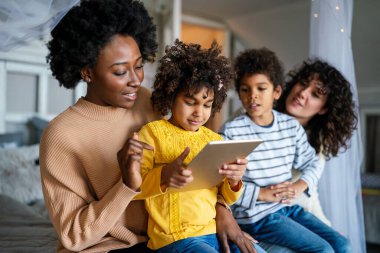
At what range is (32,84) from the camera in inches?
119

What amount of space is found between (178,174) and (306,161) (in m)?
1.01

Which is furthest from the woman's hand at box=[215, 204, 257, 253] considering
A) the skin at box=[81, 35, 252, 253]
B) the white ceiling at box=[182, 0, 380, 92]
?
the white ceiling at box=[182, 0, 380, 92]

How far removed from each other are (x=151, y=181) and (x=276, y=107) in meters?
1.22

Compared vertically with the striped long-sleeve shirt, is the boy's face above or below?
above

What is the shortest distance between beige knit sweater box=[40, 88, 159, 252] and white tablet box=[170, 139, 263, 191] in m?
0.19

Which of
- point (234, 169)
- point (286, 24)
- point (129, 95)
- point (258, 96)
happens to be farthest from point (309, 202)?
point (286, 24)

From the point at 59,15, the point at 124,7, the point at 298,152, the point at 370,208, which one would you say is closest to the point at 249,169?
the point at 298,152

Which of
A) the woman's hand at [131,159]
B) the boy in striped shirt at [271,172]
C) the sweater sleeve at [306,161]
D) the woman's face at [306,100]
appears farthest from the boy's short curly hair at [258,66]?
the woman's hand at [131,159]

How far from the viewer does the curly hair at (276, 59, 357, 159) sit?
193cm

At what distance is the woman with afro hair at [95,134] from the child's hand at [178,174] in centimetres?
9

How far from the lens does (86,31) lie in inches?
46.1

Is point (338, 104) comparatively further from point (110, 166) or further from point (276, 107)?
point (110, 166)

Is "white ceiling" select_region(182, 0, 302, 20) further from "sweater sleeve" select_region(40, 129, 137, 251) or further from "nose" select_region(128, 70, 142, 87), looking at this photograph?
"sweater sleeve" select_region(40, 129, 137, 251)

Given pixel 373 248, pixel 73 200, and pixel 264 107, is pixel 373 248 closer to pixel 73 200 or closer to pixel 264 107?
pixel 264 107
